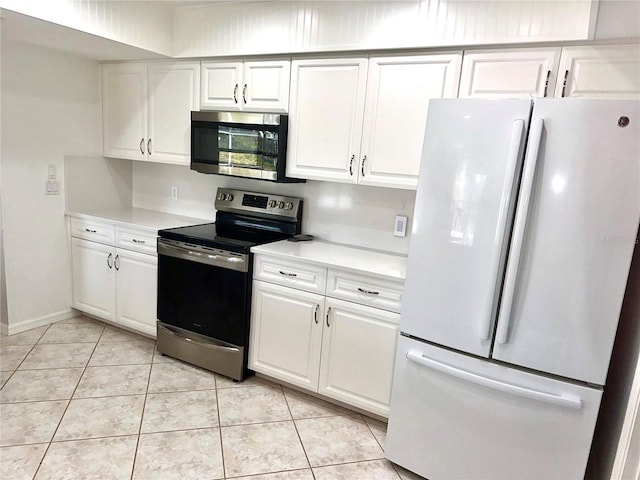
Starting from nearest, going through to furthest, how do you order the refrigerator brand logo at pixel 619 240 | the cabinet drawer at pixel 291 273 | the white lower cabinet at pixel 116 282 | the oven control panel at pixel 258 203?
the refrigerator brand logo at pixel 619 240 < the cabinet drawer at pixel 291 273 < the oven control panel at pixel 258 203 < the white lower cabinet at pixel 116 282

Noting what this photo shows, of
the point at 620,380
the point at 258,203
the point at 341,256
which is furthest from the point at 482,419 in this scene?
the point at 258,203

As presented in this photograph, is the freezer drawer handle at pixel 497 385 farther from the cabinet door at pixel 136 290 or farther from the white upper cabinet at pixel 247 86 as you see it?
the cabinet door at pixel 136 290

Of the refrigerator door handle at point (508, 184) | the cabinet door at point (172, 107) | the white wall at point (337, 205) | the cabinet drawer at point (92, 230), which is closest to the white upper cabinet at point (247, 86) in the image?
the cabinet door at point (172, 107)

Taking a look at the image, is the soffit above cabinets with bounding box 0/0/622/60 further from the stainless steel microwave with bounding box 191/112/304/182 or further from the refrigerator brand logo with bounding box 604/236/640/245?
the refrigerator brand logo with bounding box 604/236/640/245

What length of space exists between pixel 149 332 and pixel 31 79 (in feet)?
6.62

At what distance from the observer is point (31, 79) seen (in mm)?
3141

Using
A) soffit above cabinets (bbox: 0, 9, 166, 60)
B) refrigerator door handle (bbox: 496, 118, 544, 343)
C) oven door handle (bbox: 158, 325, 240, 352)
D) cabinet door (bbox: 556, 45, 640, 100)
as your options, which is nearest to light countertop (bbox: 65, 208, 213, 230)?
oven door handle (bbox: 158, 325, 240, 352)

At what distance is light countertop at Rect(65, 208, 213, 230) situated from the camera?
321 centimetres

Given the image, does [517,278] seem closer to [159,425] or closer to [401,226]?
[401,226]

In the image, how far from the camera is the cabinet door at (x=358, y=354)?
234 cm

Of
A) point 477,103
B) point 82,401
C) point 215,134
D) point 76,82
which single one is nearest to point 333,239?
point 215,134

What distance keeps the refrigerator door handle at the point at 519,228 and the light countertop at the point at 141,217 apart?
7.59 ft

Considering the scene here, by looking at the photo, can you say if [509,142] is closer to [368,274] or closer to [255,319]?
[368,274]

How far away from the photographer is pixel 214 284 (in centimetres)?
275
